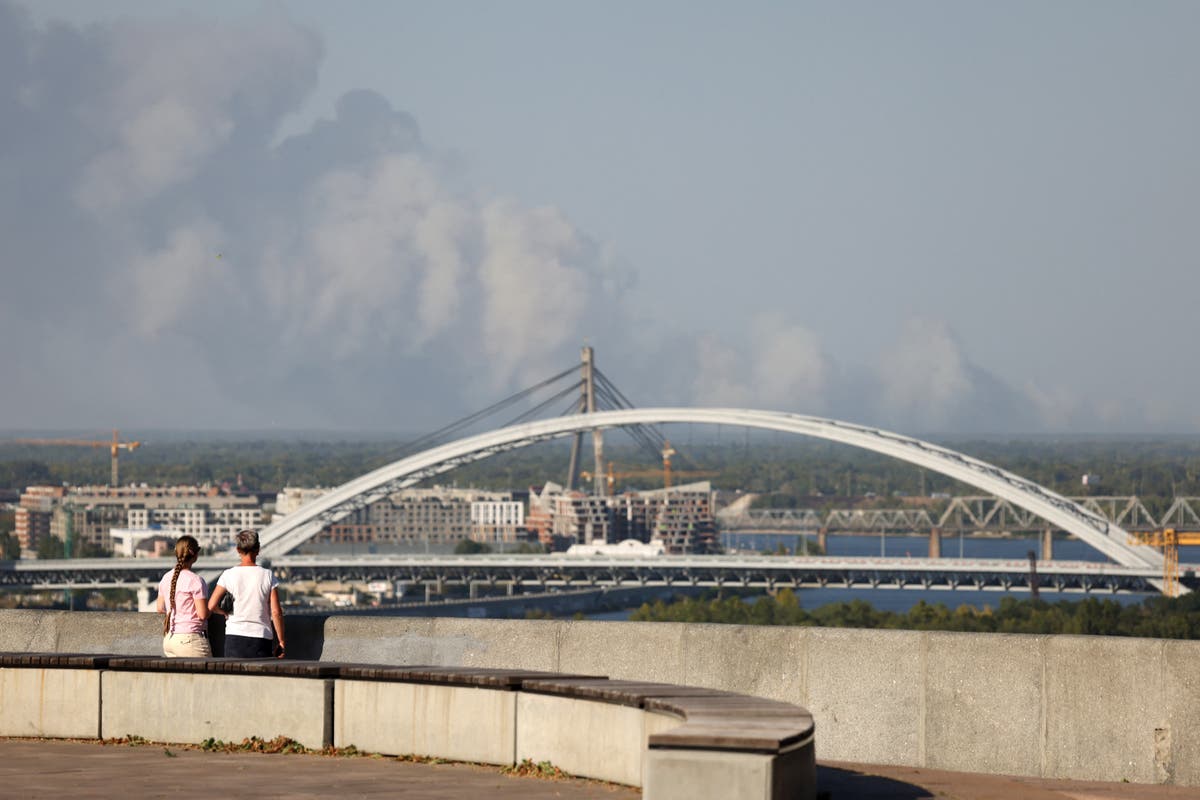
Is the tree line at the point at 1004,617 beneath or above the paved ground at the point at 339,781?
beneath

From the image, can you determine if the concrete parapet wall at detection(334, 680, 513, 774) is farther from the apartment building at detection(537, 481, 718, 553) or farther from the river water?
the apartment building at detection(537, 481, 718, 553)

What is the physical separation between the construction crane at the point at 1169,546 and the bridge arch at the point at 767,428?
3.44 feet

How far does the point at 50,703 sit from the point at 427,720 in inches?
83.7

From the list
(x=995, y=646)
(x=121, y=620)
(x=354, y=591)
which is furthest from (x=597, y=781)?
(x=354, y=591)

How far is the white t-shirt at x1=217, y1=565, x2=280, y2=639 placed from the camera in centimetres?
1048

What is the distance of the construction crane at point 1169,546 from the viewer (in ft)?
364

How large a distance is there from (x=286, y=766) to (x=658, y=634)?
7.70ft

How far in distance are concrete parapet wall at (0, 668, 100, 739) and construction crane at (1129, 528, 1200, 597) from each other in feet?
330

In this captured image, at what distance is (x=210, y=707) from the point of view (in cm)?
1008

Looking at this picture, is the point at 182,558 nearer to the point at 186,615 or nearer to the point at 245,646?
the point at 186,615

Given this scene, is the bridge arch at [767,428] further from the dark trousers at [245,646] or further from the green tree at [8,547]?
the dark trousers at [245,646]

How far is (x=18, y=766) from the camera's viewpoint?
9281 millimetres

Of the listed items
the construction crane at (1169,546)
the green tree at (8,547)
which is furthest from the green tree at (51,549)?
the construction crane at (1169,546)

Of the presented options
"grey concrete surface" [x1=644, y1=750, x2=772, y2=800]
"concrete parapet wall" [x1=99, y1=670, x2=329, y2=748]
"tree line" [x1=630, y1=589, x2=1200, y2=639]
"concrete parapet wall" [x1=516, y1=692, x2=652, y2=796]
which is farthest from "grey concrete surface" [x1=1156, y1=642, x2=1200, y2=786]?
"tree line" [x1=630, y1=589, x2=1200, y2=639]
